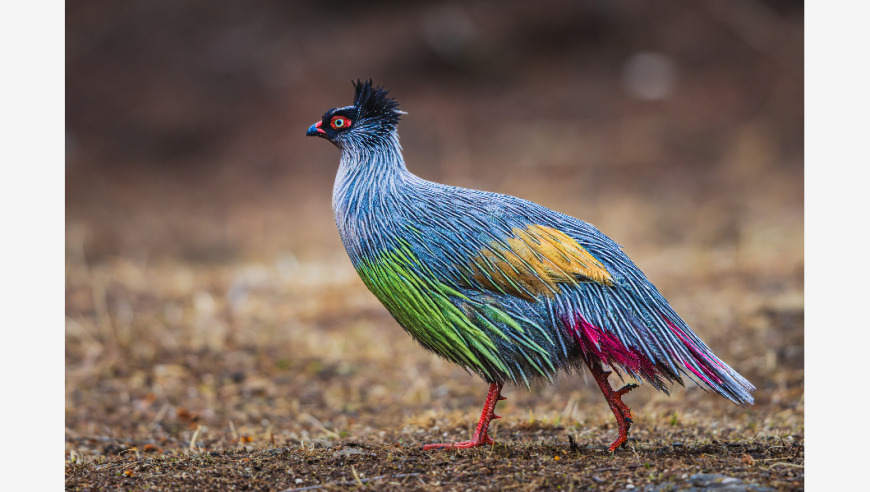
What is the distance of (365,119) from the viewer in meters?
3.77

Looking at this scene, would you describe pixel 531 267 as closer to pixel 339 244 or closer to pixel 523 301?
pixel 523 301

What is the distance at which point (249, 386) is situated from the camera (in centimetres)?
591

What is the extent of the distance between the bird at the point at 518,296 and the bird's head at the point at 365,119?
1.11ft

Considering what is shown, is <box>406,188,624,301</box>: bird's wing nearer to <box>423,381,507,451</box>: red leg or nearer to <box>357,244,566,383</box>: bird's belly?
<box>357,244,566,383</box>: bird's belly

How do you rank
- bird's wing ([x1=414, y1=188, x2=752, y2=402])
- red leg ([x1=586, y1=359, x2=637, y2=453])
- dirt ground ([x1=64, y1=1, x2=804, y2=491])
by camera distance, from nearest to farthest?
bird's wing ([x1=414, y1=188, x2=752, y2=402]) < red leg ([x1=586, y1=359, x2=637, y2=453]) < dirt ground ([x1=64, y1=1, x2=804, y2=491])

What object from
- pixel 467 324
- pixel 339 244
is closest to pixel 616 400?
pixel 467 324

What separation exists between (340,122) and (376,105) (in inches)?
7.4

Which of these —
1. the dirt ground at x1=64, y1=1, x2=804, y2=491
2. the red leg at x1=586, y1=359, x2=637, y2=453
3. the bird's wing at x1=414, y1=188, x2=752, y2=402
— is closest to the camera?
the bird's wing at x1=414, y1=188, x2=752, y2=402

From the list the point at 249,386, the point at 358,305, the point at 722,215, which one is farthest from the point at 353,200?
the point at 722,215

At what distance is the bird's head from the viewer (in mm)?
3750

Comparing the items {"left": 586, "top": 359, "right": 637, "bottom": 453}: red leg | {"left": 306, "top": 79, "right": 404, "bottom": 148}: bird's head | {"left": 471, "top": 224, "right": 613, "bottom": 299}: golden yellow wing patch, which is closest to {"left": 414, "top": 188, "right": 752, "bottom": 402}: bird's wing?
{"left": 471, "top": 224, "right": 613, "bottom": 299}: golden yellow wing patch

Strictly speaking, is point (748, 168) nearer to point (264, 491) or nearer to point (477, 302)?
point (477, 302)

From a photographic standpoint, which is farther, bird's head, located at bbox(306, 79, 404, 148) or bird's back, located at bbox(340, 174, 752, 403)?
bird's head, located at bbox(306, 79, 404, 148)

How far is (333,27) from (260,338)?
8529 mm
